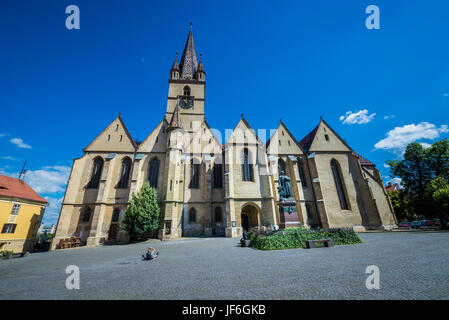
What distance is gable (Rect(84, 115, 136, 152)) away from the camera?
79.8 ft

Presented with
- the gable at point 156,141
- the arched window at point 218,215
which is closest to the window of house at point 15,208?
the gable at point 156,141

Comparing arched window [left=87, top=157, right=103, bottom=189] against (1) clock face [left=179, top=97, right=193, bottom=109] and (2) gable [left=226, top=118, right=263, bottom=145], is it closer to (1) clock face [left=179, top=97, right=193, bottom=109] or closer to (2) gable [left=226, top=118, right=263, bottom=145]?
(1) clock face [left=179, top=97, right=193, bottom=109]

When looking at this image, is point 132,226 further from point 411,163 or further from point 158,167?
point 411,163

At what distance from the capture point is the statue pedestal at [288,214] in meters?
12.5

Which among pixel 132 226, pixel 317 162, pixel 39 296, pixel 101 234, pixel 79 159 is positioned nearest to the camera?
pixel 39 296

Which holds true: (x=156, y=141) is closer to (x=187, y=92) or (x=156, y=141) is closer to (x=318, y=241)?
(x=187, y=92)

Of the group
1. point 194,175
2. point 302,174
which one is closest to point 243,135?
point 194,175

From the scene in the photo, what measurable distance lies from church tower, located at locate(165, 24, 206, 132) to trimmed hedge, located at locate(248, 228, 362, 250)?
22759 mm

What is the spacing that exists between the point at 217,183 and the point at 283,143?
1171 cm

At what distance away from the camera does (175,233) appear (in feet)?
66.0

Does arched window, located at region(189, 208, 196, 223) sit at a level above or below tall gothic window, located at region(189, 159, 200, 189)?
below

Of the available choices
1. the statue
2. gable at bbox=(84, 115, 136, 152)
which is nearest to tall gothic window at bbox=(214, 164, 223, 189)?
the statue
